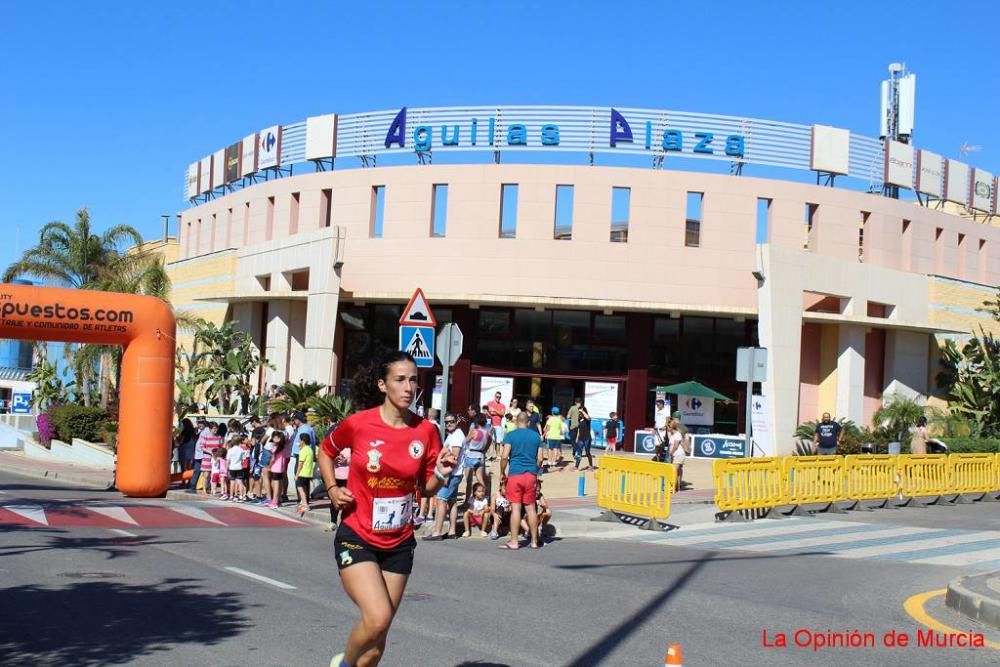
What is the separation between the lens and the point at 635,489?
55.9 ft

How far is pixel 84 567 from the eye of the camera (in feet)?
34.6

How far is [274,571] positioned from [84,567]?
6.10 feet

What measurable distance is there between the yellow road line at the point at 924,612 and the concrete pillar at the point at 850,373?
2345cm

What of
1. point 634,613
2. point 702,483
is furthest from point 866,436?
point 634,613

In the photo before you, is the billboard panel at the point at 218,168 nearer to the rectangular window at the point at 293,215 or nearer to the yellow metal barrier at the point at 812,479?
the rectangular window at the point at 293,215

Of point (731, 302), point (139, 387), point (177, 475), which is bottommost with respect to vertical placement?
point (177, 475)

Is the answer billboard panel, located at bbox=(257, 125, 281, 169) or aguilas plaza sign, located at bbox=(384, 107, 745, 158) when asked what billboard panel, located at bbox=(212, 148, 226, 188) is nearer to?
billboard panel, located at bbox=(257, 125, 281, 169)

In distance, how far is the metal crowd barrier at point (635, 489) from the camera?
16.3 m

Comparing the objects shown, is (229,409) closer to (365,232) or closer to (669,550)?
(365,232)

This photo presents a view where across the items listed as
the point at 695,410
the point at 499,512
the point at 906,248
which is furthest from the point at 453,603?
the point at 906,248

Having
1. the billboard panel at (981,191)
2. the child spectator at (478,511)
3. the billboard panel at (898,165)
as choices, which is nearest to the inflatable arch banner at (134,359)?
the child spectator at (478,511)

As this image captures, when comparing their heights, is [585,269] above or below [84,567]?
above

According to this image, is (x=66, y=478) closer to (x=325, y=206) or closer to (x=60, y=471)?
(x=60, y=471)

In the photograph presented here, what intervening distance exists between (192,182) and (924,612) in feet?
140
